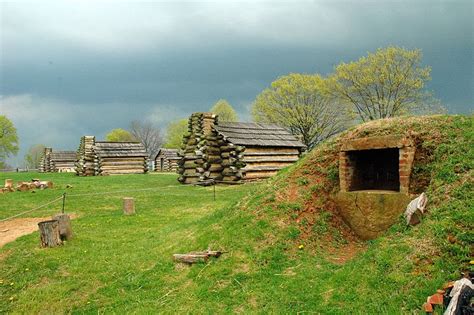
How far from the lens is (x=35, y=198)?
55.3 ft

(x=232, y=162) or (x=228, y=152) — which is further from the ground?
(x=228, y=152)

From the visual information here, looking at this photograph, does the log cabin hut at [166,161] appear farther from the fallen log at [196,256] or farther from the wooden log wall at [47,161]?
the fallen log at [196,256]

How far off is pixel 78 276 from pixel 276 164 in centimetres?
1750

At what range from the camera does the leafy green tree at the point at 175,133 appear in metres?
72.6

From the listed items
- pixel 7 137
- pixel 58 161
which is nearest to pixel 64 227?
pixel 58 161

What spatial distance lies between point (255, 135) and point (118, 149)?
715 inches

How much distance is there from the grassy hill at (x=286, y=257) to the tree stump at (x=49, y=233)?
249mm

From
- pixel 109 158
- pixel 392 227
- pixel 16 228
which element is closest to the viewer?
pixel 392 227

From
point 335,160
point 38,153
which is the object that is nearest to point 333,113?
point 335,160

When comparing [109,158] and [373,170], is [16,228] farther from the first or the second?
[109,158]

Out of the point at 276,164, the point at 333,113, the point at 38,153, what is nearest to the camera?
the point at 276,164

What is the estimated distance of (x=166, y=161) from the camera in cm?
5441

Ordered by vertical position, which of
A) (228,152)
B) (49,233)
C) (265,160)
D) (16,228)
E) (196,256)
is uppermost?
(228,152)

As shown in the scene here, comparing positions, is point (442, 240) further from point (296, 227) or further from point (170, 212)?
point (170, 212)
